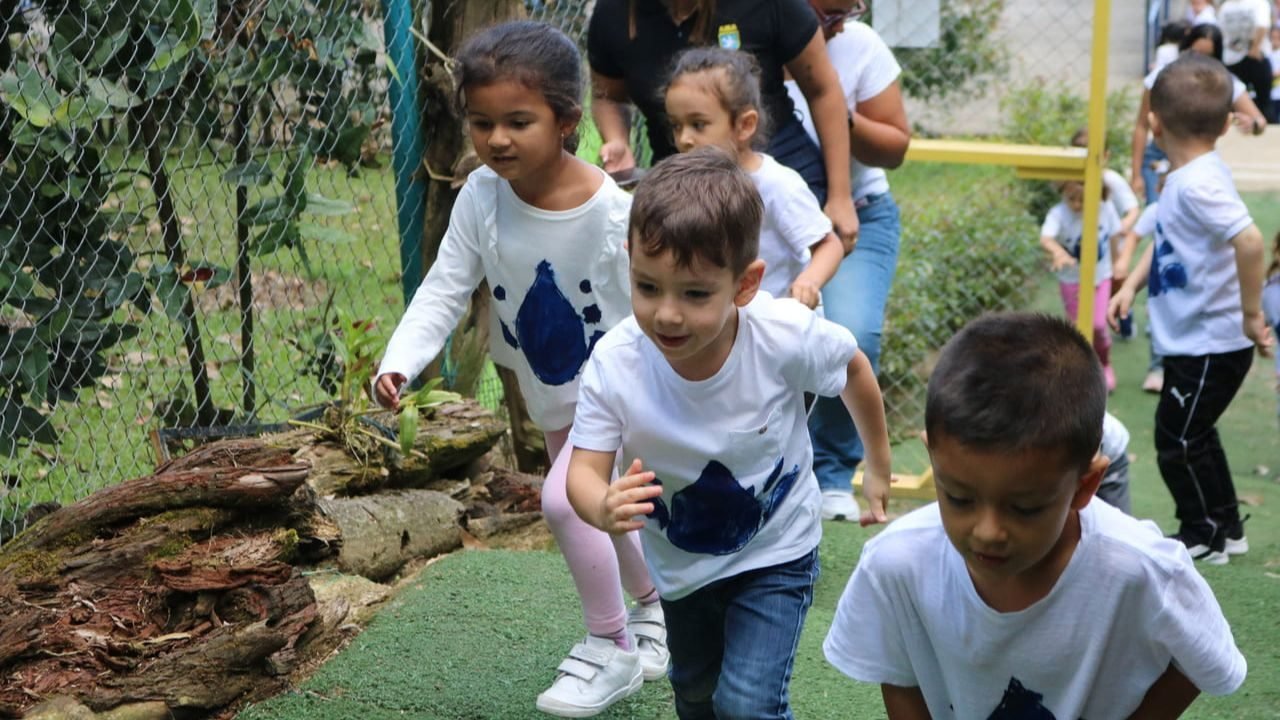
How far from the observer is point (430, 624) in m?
3.89

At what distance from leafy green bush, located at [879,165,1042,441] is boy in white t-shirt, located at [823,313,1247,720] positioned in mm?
5945

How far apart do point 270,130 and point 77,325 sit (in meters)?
0.92

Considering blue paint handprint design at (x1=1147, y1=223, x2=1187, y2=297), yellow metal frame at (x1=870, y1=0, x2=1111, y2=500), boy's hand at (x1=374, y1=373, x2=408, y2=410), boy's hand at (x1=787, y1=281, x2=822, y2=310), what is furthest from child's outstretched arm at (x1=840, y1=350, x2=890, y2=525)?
yellow metal frame at (x1=870, y1=0, x2=1111, y2=500)

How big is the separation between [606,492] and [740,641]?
1.60 feet

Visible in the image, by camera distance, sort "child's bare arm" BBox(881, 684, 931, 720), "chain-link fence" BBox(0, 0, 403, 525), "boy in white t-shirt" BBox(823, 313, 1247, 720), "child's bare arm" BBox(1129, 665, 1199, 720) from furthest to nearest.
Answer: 1. "chain-link fence" BBox(0, 0, 403, 525)
2. "child's bare arm" BBox(881, 684, 931, 720)
3. "child's bare arm" BBox(1129, 665, 1199, 720)
4. "boy in white t-shirt" BBox(823, 313, 1247, 720)

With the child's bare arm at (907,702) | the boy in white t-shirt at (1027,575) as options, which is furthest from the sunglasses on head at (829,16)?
the child's bare arm at (907,702)

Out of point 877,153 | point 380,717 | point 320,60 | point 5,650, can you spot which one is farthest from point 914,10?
point 5,650

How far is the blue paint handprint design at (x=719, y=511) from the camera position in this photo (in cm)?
275

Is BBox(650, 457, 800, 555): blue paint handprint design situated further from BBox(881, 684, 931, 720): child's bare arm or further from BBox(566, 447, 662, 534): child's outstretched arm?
BBox(881, 684, 931, 720): child's bare arm

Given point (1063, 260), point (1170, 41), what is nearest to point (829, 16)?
point (1063, 260)

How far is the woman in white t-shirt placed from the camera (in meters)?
4.76

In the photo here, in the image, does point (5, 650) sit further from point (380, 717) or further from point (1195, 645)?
point (1195, 645)

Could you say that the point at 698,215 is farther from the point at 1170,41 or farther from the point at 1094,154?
the point at 1170,41

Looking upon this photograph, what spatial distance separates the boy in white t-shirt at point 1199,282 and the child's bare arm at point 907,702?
3.19 meters
